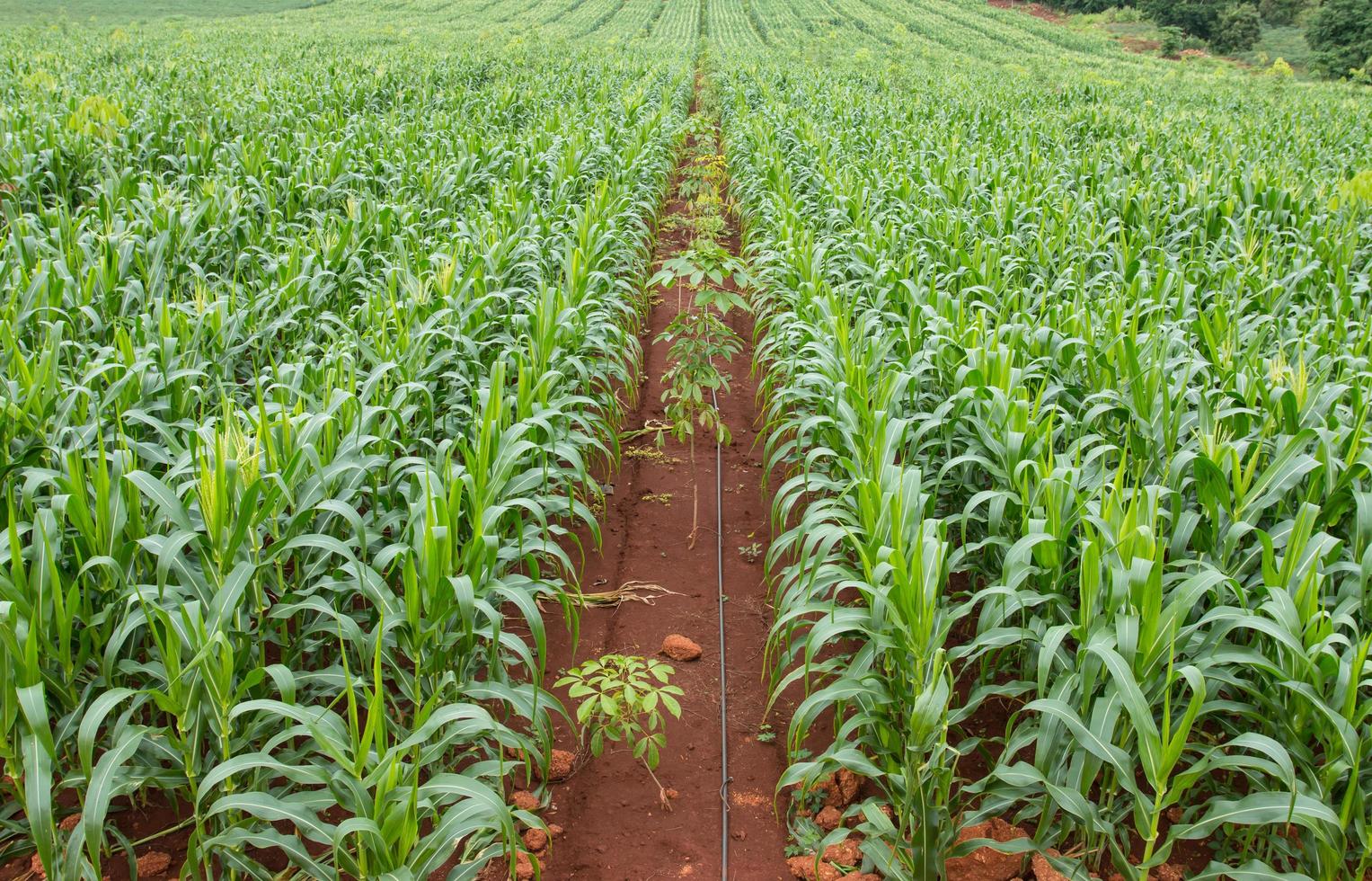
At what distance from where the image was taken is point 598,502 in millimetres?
4949

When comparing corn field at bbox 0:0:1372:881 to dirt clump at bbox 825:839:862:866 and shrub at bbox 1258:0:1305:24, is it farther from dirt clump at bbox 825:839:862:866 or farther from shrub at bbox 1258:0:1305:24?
shrub at bbox 1258:0:1305:24

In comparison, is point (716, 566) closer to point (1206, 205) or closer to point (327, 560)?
point (327, 560)

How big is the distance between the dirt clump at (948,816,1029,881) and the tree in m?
41.4

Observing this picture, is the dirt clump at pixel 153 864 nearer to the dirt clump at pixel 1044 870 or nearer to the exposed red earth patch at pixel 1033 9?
the dirt clump at pixel 1044 870

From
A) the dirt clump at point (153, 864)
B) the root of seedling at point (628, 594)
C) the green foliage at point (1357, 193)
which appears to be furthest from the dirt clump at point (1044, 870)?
the green foliage at point (1357, 193)

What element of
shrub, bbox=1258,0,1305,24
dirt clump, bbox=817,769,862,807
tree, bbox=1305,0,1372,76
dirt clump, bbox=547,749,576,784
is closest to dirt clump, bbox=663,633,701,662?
dirt clump, bbox=547,749,576,784

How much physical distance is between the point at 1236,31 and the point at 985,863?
2124 inches

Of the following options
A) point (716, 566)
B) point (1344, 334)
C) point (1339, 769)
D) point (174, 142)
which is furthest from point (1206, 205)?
point (174, 142)

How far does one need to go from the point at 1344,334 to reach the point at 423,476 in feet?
16.5

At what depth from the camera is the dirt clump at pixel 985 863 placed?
8.54 ft

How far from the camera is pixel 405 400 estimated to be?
158 inches

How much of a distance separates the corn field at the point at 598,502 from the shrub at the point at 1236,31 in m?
46.1

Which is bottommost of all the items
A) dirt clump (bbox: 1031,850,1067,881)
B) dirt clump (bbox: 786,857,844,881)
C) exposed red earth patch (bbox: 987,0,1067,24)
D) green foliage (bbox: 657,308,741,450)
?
dirt clump (bbox: 786,857,844,881)

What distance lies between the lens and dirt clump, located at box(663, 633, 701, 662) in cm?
376
